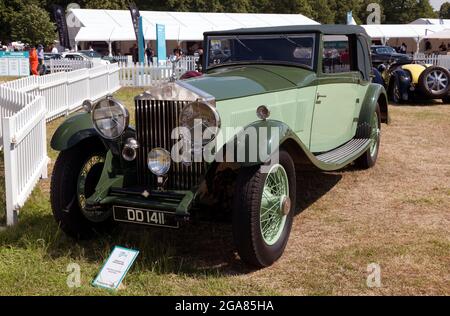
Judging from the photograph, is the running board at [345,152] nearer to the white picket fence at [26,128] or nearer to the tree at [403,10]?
the white picket fence at [26,128]

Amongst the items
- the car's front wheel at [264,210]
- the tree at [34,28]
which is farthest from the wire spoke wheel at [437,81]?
the tree at [34,28]

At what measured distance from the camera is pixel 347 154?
525cm

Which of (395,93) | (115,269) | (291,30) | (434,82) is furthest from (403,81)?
(115,269)

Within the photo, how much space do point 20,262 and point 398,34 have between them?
4095 centimetres

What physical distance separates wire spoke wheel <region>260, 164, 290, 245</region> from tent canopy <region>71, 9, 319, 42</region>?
92.7 feet

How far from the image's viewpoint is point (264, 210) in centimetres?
368

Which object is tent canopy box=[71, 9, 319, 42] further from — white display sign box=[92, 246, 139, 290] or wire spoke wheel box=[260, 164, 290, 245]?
white display sign box=[92, 246, 139, 290]

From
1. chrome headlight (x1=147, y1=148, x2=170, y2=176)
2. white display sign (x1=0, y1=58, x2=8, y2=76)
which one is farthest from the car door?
white display sign (x1=0, y1=58, x2=8, y2=76)

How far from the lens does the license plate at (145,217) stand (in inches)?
138

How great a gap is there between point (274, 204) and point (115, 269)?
1.21 meters

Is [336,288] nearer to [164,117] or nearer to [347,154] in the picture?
[164,117]

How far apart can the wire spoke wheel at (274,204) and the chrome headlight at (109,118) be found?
1171 millimetres

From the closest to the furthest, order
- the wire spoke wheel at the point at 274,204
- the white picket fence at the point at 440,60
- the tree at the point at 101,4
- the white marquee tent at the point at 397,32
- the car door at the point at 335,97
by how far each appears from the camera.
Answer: the wire spoke wheel at the point at 274,204 < the car door at the point at 335,97 < the white picket fence at the point at 440,60 < the white marquee tent at the point at 397,32 < the tree at the point at 101,4

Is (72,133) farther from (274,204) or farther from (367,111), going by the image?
(367,111)
